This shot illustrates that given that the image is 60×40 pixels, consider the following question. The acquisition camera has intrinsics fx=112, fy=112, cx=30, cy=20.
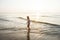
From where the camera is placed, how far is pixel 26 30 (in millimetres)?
1499

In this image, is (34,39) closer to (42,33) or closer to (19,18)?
(42,33)

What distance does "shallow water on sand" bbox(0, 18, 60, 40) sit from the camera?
1487 millimetres

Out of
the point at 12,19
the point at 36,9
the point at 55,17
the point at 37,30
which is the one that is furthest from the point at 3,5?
the point at 55,17

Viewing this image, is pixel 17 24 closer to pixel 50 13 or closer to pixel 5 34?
pixel 5 34

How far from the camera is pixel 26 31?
1.50 m

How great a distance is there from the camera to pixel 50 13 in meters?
1.51

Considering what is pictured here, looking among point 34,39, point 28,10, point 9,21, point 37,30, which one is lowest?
point 34,39

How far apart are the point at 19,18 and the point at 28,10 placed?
163 mm

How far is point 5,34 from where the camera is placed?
150 centimetres

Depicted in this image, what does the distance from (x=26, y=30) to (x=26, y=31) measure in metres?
0.01

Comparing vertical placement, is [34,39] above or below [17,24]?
below

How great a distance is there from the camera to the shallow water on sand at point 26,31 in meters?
1.49

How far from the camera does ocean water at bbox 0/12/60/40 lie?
1.49 m

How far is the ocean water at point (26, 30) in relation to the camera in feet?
4.88
